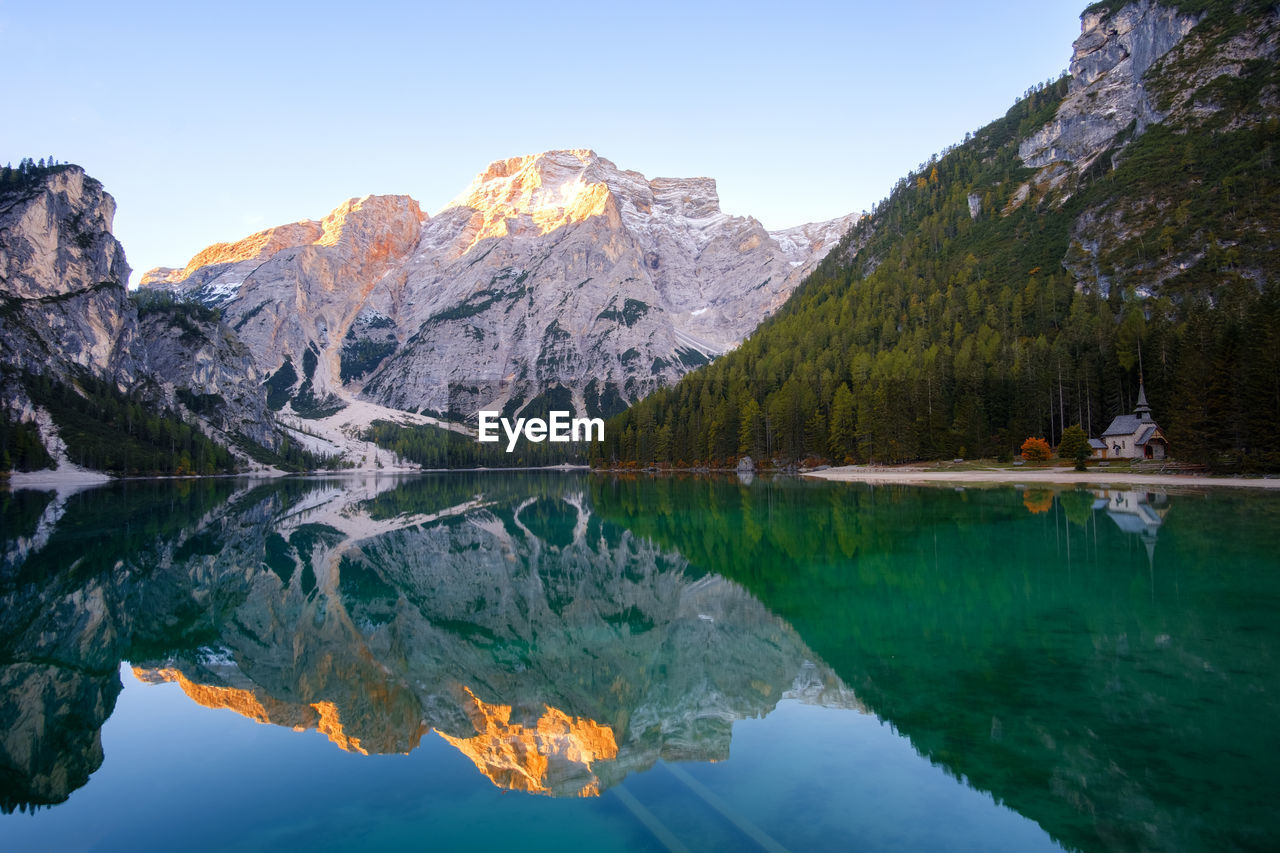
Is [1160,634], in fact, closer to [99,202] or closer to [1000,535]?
[1000,535]

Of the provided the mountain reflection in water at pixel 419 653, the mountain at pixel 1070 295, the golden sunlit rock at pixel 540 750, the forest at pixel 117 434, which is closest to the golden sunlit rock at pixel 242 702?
the mountain reflection in water at pixel 419 653

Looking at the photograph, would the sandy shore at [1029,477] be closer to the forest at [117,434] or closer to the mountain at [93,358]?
the mountain at [93,358]

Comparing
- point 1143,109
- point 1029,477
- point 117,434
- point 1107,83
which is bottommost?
point 1029,477

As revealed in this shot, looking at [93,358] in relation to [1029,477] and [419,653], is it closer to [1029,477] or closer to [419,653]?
[419,653]

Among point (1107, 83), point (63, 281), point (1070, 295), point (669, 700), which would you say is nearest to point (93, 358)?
point (63, 281)

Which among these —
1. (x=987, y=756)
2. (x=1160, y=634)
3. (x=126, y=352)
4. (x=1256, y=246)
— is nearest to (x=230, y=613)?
(x=987, y=756)

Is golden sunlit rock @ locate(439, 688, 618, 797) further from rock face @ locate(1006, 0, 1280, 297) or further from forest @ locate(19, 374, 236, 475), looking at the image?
forest @ locate(19, 374, 236, 475)
